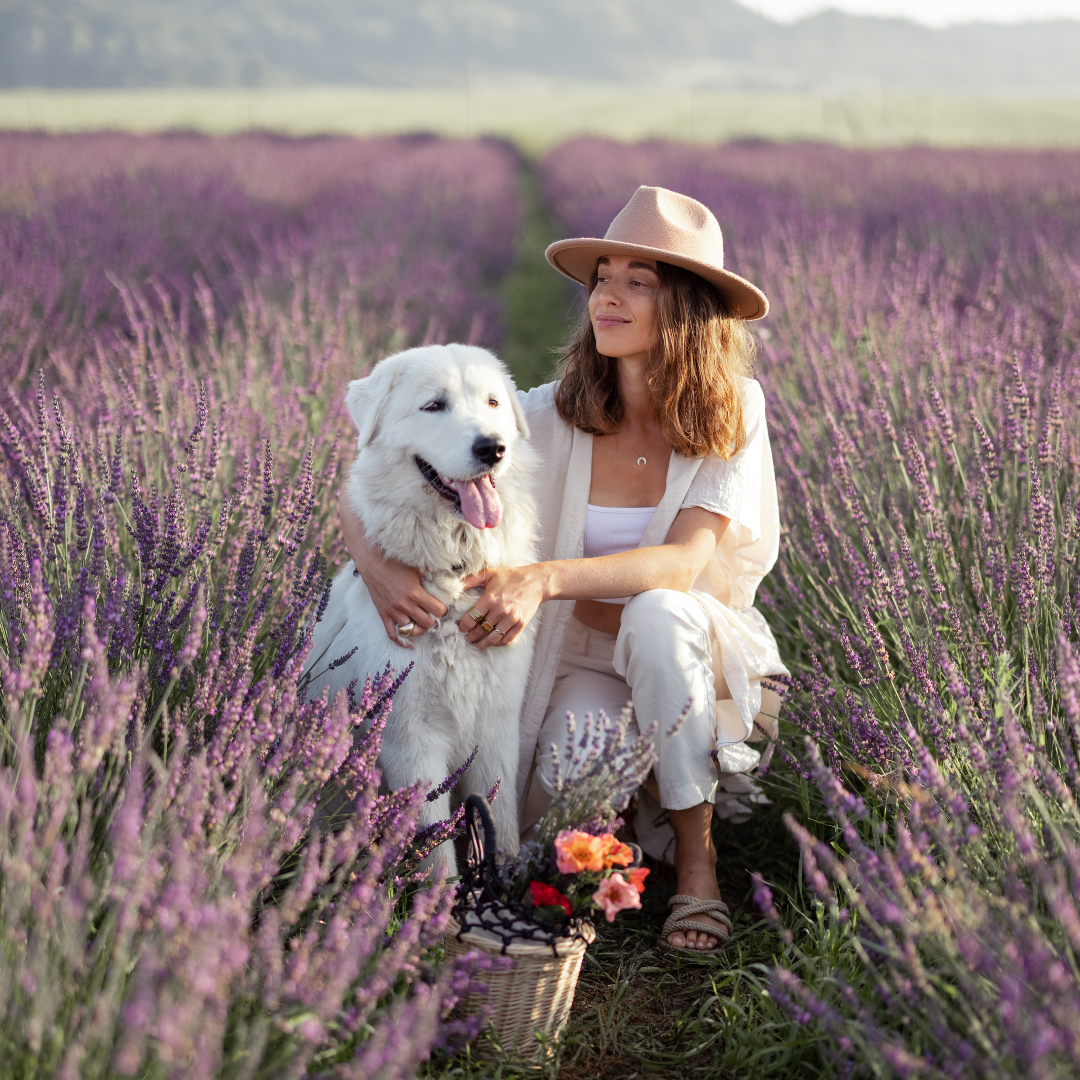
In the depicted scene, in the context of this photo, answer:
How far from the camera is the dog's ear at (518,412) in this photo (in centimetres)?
232

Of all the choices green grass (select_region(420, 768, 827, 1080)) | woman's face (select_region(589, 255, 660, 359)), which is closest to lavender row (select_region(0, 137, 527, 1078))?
green grass (select_region(420, 768, 827, 1080))

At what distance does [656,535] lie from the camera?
7.86ft

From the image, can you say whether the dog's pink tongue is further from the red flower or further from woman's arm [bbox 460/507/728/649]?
the red flower

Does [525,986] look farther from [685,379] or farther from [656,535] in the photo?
[685,379]

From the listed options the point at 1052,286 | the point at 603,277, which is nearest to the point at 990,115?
the point at 1052,286

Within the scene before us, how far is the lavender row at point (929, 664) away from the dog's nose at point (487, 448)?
0.87 metres

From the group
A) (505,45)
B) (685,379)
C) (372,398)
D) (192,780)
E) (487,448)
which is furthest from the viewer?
(505,45)

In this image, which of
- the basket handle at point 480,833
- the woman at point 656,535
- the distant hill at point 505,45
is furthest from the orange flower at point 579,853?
the distant hill at point 505,45

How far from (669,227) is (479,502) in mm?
872

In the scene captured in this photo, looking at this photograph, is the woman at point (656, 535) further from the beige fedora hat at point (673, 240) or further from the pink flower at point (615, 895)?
the pink flower at point (615, 895)

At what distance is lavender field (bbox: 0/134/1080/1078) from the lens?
1.13 m

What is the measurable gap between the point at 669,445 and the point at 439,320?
3.87 metres

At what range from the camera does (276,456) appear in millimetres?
3154

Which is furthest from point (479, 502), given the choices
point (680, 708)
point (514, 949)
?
point (514, 949)
